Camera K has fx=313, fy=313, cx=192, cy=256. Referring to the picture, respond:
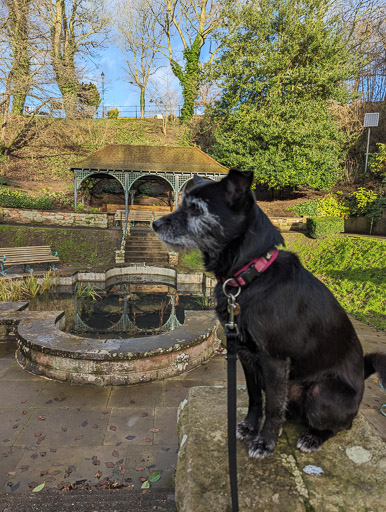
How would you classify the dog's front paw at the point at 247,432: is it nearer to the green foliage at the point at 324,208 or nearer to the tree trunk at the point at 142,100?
the green foliage at the point at 324,208

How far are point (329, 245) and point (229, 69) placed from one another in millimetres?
13269

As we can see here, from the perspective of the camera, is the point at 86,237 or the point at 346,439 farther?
the point at 86,237

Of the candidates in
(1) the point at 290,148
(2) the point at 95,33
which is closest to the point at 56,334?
(1) the point at 290,148

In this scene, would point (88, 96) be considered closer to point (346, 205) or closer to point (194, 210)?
point (346, 205)

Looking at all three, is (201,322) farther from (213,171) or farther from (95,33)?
(95,33)

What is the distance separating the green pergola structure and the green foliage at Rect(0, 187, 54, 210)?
8.14ft

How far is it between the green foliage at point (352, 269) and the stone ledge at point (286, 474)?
6116 mm

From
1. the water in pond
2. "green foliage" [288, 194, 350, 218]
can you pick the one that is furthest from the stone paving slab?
"green foliage" [288, 194, 350, 218]

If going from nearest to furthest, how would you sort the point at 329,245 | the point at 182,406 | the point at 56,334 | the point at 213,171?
the point at 182,406 < the point at 56,334 < the point at 329,245 < the point at 213,171

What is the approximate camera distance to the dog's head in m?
1.54

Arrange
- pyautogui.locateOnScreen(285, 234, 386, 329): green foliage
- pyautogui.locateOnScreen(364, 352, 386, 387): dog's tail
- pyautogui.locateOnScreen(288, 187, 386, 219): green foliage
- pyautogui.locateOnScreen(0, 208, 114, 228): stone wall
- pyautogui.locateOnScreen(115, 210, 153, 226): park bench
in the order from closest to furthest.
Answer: pyautogui.locateOnScreen(364, 352, 386, 387): dog's tail, pyautogui.locateOnScreen(285, 234, 386, 329): green foliage, pyautogui.locateOnScreen(288, 187, 386, 219): green foliage, pyautogui.locateOnScreen(0, 208, 114, 228): stone wall, pyautogui.locateOnScreen(115, 210, 153, 226): park bench

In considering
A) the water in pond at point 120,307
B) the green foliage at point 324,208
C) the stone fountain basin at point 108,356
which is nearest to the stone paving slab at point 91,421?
the stone fountain basin at point 108,356

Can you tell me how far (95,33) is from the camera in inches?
1037

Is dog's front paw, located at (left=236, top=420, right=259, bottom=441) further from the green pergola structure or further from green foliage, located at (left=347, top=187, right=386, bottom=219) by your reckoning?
green foliage, located at (left=347, top=187, right=386, bottom=219)
